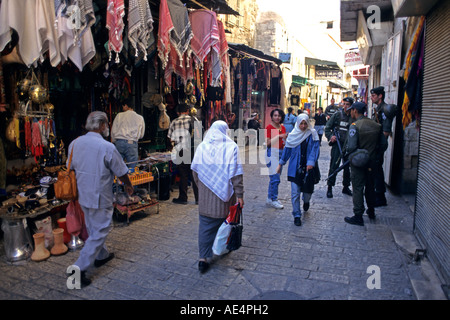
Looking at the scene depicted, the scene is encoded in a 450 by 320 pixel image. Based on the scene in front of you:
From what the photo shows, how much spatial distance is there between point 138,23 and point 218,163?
2.80 metres

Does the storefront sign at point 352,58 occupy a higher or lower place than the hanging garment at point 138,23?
higher

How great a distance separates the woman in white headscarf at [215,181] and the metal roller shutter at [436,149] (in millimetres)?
2160

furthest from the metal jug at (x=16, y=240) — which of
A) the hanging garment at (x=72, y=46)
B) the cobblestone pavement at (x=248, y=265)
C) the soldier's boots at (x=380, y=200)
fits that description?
the soldier's boots at (x=380, y=200)

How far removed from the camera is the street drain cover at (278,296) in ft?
11.2

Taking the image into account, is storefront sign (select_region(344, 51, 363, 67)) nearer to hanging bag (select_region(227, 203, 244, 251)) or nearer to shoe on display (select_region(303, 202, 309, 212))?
shoe on display (select_region(303, 202, 309, 212))

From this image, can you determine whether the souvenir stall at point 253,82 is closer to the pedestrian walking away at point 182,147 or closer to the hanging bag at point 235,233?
the pedestrian walking away at point 182,147

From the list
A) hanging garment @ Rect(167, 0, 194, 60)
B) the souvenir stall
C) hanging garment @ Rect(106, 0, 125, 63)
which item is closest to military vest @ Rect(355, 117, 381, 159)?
hanging garment @ Rect(167, 0, 194, 60)

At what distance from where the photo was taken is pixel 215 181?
3.82 meters

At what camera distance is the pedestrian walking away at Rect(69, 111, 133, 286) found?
3680 millimetres

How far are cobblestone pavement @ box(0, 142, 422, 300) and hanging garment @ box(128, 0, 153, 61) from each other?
9.12 ft

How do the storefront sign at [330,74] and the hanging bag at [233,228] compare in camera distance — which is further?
the storefront sign at [330,74]

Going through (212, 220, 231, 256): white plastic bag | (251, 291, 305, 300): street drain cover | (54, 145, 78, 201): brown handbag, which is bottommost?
(251, 291, 305, 300): street drain cover

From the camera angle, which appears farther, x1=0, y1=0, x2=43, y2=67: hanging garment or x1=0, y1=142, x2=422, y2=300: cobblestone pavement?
x1=0, y1=0, x2=43, y2=67: hanging garment
